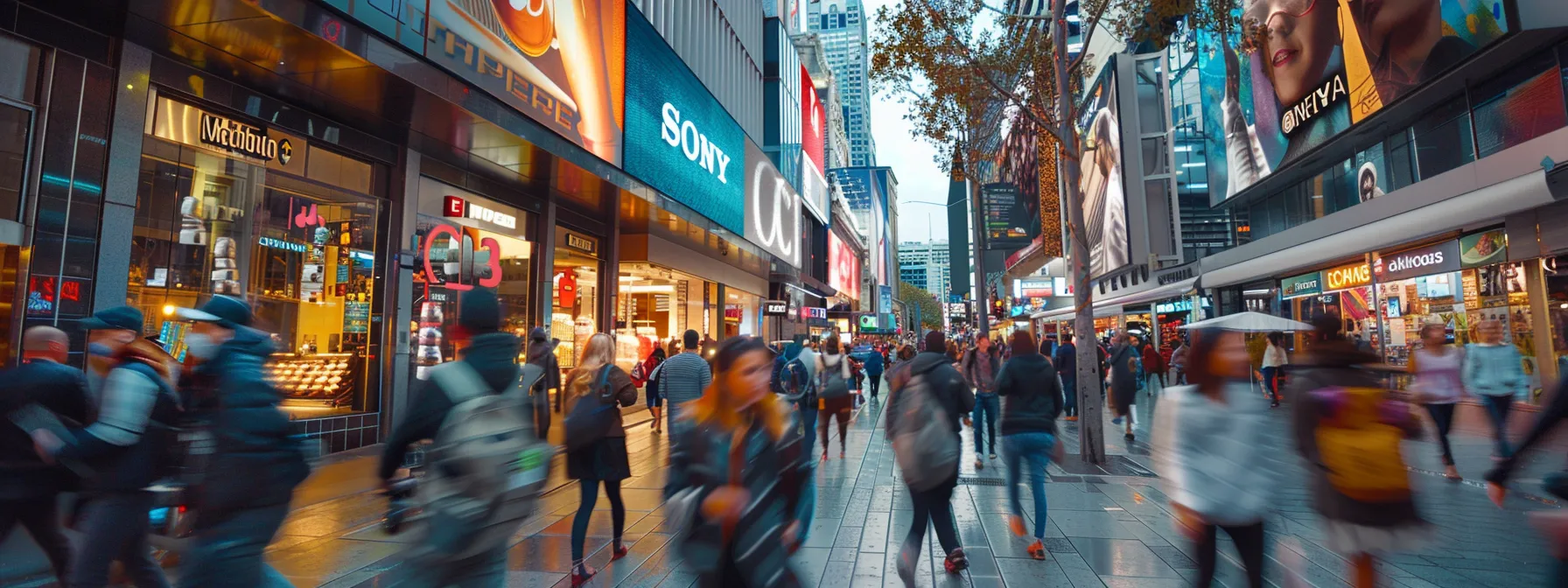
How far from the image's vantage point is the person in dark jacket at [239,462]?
2523 millimetres

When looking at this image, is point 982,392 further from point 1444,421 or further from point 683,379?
point 683,379

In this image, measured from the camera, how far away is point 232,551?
100 inches

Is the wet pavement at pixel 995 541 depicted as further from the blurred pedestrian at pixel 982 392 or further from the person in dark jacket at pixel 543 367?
the blurred pedestrian at pixel 982 392

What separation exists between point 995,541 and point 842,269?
40.9 meters

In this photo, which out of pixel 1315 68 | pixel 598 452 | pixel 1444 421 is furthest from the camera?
pixel 1315 68

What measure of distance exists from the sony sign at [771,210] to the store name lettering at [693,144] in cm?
247

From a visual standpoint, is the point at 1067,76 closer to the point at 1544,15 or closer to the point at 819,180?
the point at 1544,15

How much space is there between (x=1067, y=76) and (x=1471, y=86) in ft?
31.4

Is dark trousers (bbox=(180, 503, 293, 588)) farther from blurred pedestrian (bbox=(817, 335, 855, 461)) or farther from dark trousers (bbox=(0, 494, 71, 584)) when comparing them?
blurred pedestrian (bbox=(817, 335, 855, 461))

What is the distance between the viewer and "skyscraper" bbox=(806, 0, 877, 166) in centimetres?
18312

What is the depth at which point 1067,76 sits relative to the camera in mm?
9938

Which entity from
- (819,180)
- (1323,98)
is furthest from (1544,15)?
(819,180)

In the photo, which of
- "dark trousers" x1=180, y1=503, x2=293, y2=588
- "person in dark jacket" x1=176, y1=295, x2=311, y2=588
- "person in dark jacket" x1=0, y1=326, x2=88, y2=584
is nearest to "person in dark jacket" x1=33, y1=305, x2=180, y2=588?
"person in dark jacket" x1=0, y1=326, x2=88, y2=584

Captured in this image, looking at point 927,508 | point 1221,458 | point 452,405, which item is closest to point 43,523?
point 452,405
